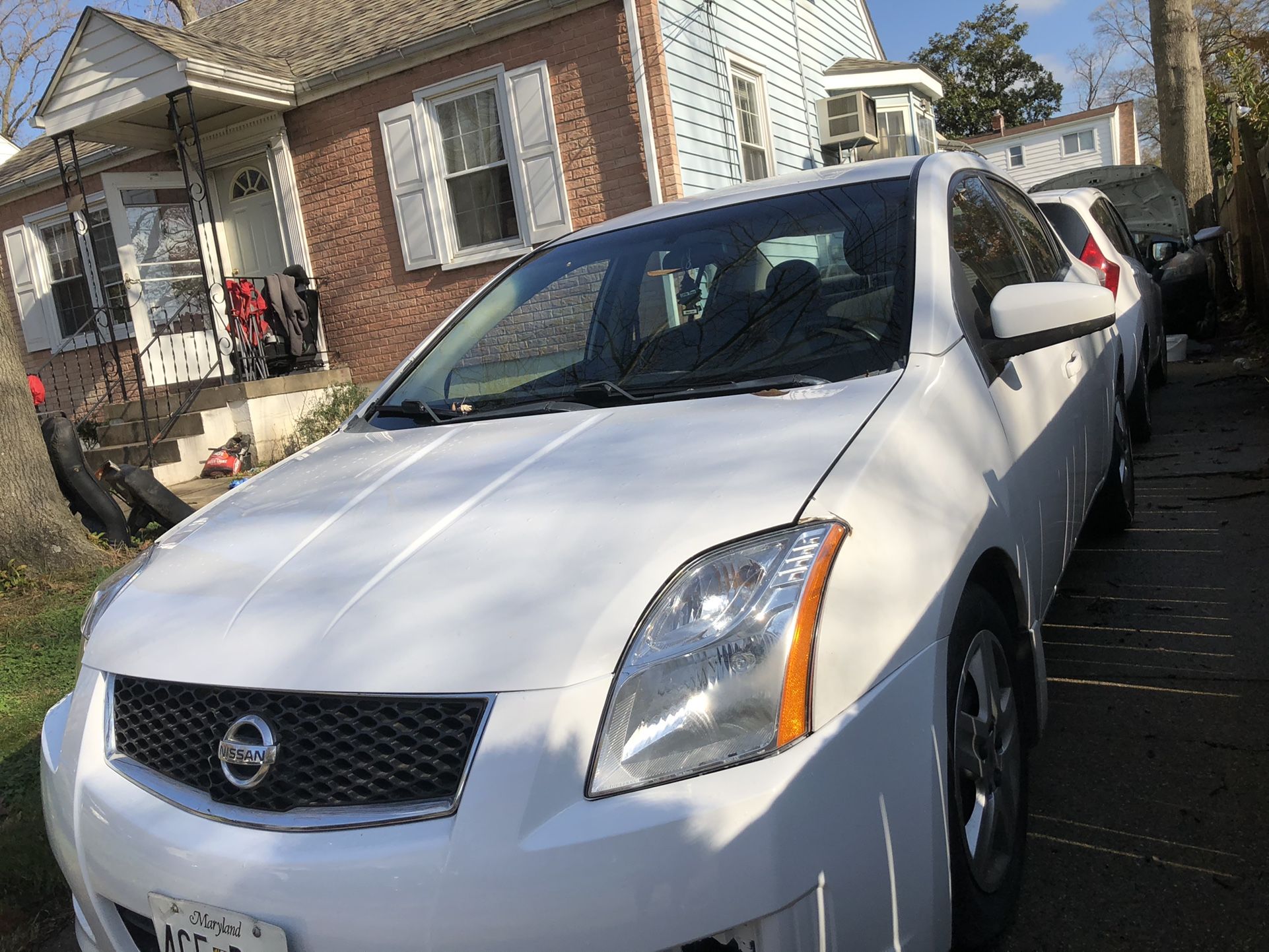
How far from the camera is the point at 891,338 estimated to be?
2459 millimetres

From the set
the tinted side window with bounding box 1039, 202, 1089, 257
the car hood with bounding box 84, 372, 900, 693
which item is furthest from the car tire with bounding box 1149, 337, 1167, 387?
the car hood with bounding box 84, 372, 900, 693

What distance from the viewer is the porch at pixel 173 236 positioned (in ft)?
36.0

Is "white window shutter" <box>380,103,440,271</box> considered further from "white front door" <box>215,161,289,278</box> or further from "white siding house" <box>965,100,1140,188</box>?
"white siding house" <box>965,100,1140,188</box>

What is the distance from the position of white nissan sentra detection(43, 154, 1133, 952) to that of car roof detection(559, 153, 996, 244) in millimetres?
529

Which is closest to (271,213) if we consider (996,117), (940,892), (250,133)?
(250,133)

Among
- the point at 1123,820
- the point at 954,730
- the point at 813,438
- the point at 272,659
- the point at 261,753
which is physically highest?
the point at 813,438

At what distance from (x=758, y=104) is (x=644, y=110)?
127 inches

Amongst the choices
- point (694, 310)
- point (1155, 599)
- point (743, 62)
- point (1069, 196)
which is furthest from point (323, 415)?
point (1155, 599)

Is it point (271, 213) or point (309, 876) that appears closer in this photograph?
point (309, 876)

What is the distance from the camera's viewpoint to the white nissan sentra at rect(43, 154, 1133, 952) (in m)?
1.49

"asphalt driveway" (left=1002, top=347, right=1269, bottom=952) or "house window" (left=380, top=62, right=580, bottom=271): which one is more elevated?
"house window" (left=380, top=62, right=580, bottom=271)

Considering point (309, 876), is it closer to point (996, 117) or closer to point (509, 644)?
point (509, 644)

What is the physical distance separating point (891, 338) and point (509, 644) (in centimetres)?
131

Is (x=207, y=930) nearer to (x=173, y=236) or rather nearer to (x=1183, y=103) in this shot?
(x=173, y=236)
